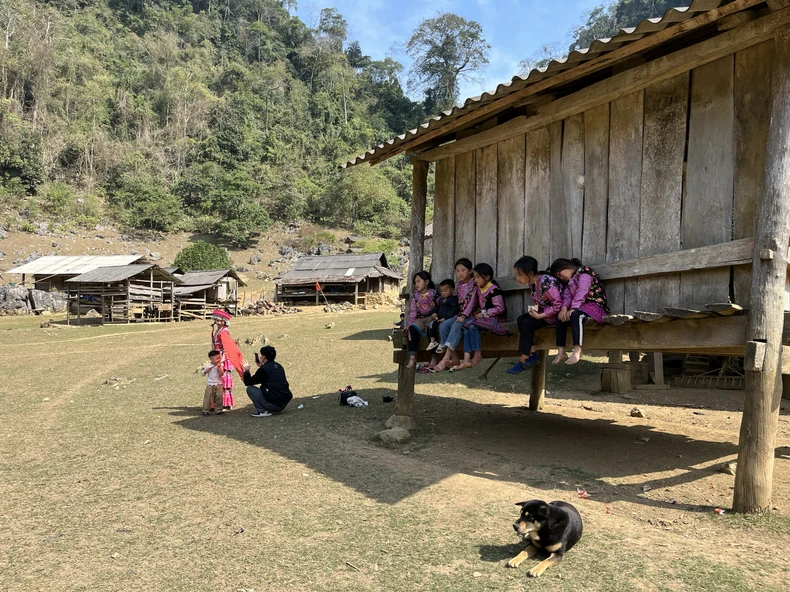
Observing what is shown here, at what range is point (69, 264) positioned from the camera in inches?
1518

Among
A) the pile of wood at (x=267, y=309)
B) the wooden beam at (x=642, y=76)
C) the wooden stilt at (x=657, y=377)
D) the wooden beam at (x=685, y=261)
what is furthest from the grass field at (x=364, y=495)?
the pile of wood at (x=267, y=309)

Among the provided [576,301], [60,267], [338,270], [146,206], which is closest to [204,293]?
[338,270]

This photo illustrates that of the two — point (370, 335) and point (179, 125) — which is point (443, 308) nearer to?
point (370, 335)

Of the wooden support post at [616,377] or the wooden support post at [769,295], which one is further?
the wooden support post at [616,377]

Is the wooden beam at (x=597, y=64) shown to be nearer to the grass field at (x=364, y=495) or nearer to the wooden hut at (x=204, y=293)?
the grass field at (x=364, y=495)

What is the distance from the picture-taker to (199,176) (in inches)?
2697

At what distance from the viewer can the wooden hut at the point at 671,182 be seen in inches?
170

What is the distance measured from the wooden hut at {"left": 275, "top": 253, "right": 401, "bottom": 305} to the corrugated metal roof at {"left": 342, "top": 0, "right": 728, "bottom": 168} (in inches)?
1219

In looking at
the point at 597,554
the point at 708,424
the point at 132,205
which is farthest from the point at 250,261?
the point at 597,554

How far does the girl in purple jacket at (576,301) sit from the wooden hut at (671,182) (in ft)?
0.65

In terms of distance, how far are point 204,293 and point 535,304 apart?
3443cm


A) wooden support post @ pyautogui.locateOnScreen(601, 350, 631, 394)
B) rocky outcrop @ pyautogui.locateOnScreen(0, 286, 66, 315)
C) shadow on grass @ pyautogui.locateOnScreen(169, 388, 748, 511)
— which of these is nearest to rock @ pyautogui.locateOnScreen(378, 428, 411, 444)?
shadow on grass @ pyautogui.locateOnScreen(169, 388, 748, 511)

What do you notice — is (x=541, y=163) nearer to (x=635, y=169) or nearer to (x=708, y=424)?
(x=635, y=169)

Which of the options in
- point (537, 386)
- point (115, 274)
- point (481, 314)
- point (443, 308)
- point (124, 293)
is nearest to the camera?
point (481, 314)
